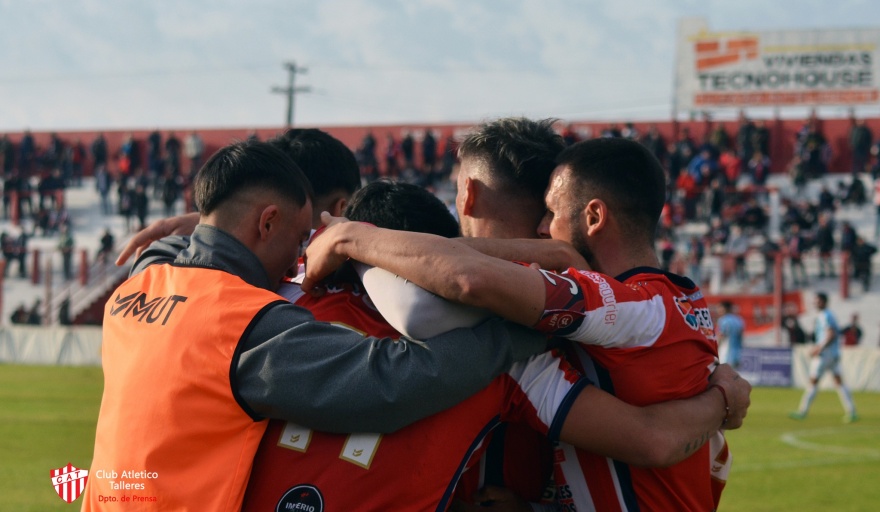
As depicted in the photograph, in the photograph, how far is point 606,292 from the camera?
Answer: 9.32ft

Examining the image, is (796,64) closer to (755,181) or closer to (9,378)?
(755,181)

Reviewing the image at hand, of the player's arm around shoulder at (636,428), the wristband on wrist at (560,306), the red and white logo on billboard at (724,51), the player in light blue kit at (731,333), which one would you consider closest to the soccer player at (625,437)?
the player's arm around shoulder at (636,428)

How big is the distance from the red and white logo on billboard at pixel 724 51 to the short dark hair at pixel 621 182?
40.5 m

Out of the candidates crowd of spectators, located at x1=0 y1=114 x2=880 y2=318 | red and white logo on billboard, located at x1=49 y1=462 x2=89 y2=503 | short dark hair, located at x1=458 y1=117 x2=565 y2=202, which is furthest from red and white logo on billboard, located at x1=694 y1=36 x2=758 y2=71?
red and white logo on billboard, located at x1=49 y1=462 x2=89 y2=503

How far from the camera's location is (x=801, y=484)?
34.0ft

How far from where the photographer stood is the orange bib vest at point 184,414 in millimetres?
2656

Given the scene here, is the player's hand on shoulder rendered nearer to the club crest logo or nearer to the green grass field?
the club crest logo

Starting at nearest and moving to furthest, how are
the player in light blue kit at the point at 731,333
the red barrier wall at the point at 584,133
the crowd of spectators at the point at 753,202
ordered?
the player in light blue kit at the point at 731,333, the crowd of spectators at the point at 753,202, the red barrier wall at the point at 584,133

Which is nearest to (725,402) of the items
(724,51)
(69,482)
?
(69,482)

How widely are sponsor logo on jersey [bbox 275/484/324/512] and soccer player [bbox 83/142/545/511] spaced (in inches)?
4.8

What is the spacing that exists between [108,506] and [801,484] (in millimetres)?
8873

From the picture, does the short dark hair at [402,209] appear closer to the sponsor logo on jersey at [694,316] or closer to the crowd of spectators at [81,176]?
the sponsor logo on jersey at [694,316]

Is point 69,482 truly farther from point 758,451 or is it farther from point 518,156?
point 758,451

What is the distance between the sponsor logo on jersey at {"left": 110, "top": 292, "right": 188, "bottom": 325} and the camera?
9.24 ft
